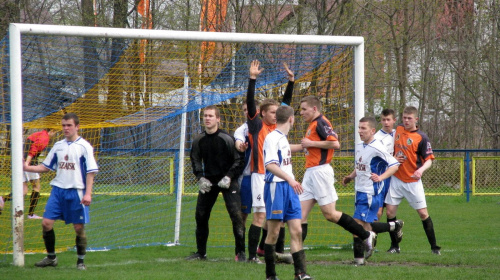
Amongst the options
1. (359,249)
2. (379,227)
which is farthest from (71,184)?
(379,227)

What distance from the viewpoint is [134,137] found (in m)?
13.7

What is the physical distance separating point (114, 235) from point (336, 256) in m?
3.57

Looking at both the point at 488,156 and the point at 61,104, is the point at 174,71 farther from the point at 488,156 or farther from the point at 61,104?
the point at 488,156

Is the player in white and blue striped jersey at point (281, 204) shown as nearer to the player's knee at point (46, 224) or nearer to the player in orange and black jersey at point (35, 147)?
the player's knee at point (46, 224)

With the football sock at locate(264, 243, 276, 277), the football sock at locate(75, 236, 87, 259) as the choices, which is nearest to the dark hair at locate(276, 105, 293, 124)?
the football sock at locate(264, 243, 276, 277)

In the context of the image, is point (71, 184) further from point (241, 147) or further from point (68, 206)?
point (241, 147)

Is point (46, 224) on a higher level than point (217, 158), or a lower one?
lower

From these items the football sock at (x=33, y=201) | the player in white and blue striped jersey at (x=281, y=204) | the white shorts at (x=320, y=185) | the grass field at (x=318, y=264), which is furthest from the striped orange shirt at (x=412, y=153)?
the football sock at (x=33, y=201)

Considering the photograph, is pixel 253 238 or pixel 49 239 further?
pixel 253 238

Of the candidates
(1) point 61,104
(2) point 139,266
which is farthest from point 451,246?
(1) point 61,104

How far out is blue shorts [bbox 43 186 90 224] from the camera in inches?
267

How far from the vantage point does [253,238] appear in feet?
23.8

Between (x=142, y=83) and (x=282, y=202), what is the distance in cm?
384

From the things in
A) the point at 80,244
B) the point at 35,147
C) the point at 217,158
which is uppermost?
the point at 35,147
